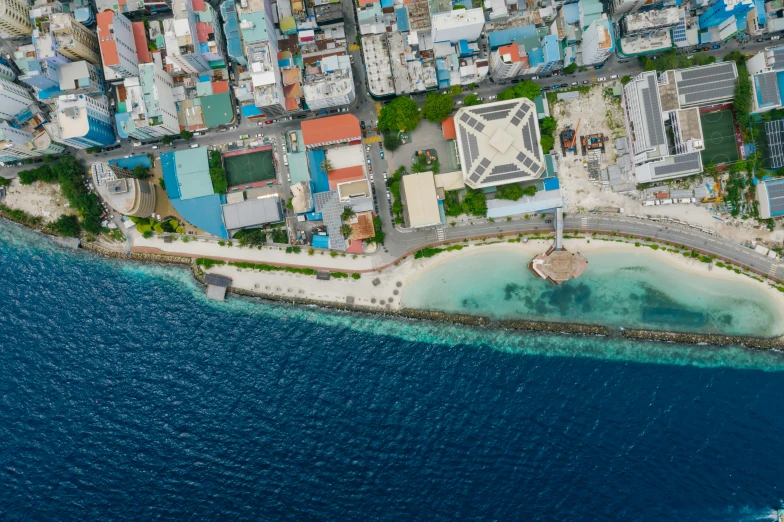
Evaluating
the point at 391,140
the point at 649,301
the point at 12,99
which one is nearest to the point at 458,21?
the point at 391,140

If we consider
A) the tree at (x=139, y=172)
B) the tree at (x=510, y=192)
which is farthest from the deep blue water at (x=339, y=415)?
the tree at (x=510, y=192)

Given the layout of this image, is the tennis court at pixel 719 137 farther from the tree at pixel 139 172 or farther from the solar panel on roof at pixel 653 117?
the tree at pixel 139 172

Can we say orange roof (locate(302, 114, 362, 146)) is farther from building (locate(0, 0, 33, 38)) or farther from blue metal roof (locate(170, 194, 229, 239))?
building (locate(0, 0, 33, 38))

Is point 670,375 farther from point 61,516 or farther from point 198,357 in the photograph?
point 61,516

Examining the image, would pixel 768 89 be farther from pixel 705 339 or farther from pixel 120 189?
pixel 120 189

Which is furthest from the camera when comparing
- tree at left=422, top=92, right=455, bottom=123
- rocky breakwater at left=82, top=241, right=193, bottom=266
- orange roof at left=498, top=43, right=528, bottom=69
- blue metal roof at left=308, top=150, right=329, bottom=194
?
rocky breakwater at left=82, top=241, right=193, bottom=266

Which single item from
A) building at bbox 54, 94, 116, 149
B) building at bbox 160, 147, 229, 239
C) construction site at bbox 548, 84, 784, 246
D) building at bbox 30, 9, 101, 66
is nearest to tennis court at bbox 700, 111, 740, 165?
construction site at bbox 548, 84, 784, 246
